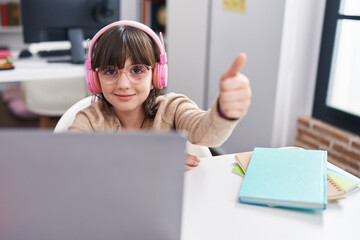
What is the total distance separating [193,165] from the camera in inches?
39.9

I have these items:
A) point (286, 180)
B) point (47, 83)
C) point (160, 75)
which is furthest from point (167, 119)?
point (47, 83)

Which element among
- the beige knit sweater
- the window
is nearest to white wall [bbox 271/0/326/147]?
the window

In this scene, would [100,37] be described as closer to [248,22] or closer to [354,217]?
[354,217]

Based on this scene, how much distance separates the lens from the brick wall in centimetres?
187

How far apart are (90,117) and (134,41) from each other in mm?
224

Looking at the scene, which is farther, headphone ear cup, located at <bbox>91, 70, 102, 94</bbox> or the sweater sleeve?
headphone ear cup, located at <bbox>91, 70, 102, 94</bbox>

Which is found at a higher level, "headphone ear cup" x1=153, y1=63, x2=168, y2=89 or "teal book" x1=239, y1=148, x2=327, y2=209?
"headphone ear cup" x1=153, y1=63, x2=168, y2=89

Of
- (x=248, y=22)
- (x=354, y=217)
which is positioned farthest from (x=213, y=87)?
(x=354, y=217)

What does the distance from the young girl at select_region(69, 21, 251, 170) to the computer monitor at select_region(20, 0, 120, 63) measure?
134 centimetres

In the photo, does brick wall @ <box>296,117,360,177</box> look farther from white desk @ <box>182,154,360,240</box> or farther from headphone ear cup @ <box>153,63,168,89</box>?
headphone ear cup @ <box>153,63,168,89</box>

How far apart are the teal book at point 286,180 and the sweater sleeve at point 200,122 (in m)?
0.12

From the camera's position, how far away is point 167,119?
3.57ft

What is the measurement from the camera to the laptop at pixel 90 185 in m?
0.53

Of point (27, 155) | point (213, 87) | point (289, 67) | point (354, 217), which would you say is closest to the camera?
point (27, 155)
